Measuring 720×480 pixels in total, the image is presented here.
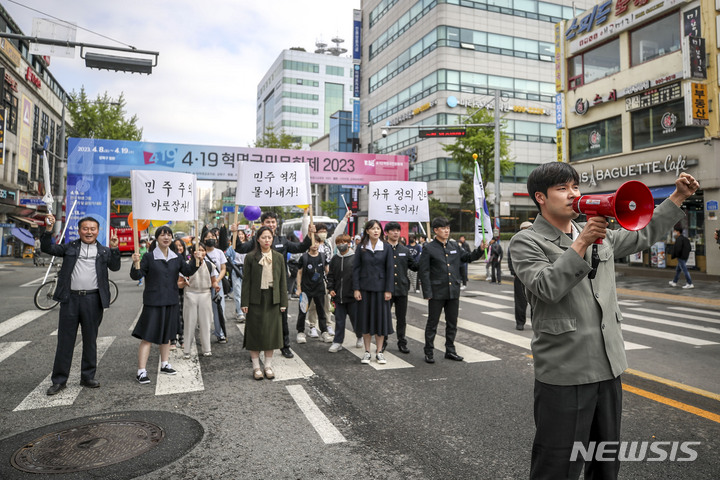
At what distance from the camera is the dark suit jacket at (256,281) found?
6.14m

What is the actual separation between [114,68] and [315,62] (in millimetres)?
82168

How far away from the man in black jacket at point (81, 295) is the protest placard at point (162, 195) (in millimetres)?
1026

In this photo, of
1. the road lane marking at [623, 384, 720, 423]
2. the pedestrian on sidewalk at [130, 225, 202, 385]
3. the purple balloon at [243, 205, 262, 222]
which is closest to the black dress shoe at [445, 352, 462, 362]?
the road lane marking at [623, 384, 720, 423]

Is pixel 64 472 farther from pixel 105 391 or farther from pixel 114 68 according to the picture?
pixel 114 68

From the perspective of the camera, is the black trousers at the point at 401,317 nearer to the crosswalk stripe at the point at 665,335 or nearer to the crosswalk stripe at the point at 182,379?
the crosswalk stripe at the point at 182,379

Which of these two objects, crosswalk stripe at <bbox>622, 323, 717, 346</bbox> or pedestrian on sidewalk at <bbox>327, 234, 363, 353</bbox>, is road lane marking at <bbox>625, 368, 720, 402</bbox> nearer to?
crosswalk stripe at <bbox>622, 323, 717, 346</bbox>

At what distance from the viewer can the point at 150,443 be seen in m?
3.83

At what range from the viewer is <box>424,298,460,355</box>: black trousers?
6.63m

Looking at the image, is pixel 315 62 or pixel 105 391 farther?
pixel 315 62

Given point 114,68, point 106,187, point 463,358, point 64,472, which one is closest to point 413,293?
point 463,358

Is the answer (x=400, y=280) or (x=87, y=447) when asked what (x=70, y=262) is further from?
(x=400, y=280)

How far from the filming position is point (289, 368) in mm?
6312

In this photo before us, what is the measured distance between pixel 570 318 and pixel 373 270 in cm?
478

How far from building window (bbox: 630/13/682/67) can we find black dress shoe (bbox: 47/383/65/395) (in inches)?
886
